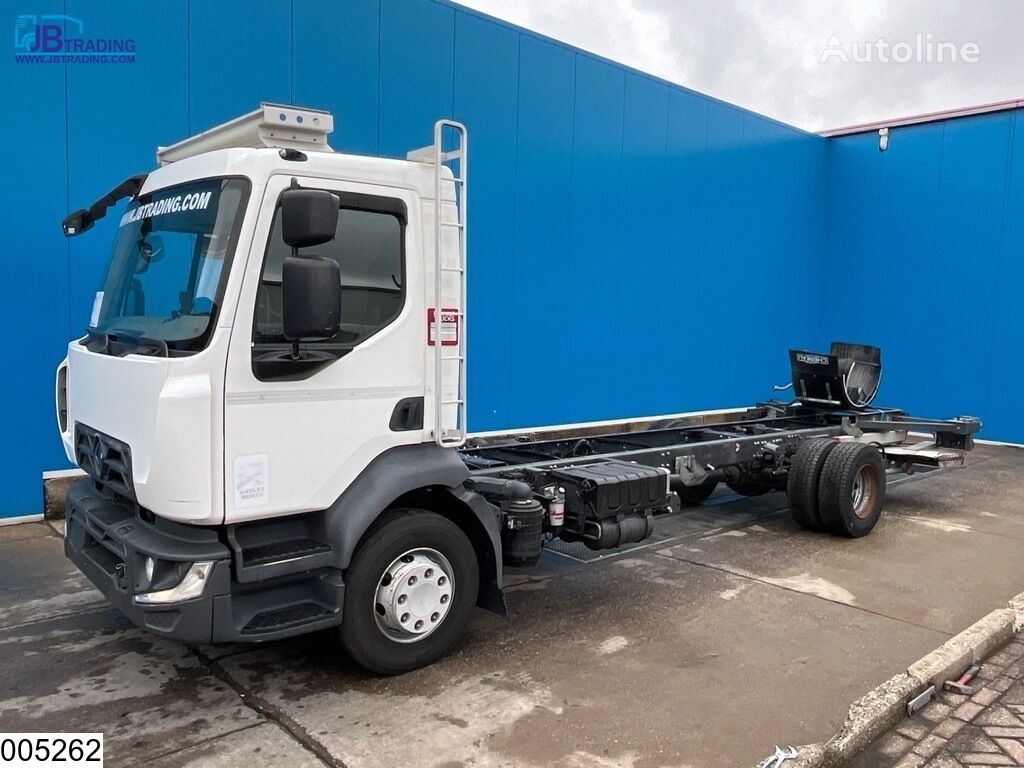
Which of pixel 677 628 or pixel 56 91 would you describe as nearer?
pixel 677 628

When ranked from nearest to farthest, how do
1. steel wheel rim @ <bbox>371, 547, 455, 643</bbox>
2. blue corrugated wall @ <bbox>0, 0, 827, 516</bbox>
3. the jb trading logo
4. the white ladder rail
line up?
steel wheel rim @ <bbox>371, 547, 455, 643</bbox>
the white ladder rail
the jb trading logo
blue corrugated wall @ <bbox>0, 0, 827, 516</bbox>

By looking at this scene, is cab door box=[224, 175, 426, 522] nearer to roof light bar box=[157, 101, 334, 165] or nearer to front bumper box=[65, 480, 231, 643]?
front bumper box=[65, 480, 231, 643]

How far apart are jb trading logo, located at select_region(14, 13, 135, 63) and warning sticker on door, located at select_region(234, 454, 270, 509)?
506cm

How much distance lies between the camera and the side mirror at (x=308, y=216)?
3.39 meters

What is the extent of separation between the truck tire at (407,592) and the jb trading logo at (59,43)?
5.32 meters

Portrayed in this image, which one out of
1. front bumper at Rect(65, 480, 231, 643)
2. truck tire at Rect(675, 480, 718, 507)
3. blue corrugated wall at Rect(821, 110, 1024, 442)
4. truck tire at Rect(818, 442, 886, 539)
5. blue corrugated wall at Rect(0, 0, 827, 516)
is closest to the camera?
front bumper at Rect(65, 480, 231, 643)

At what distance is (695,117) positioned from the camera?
39.1 ft

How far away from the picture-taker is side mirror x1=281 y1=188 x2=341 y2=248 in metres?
3.39

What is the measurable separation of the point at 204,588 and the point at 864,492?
6.09 meters

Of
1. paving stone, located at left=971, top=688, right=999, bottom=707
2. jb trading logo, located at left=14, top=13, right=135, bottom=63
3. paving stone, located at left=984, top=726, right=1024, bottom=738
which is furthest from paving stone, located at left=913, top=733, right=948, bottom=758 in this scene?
jb trading logo, located at left=14, top=13, right=135, bottom=63

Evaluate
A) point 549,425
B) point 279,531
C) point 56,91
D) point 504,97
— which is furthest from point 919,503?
A: point 56,91

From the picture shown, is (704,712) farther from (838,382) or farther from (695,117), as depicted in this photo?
(695,117)

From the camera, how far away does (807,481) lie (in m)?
7.09

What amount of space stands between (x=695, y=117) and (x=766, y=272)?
3192 millimetres
